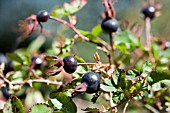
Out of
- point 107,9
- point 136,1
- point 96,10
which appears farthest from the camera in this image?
point 136,1

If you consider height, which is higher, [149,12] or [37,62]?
[149,12]

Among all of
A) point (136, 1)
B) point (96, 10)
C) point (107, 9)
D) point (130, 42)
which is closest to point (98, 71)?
point (107, 9)

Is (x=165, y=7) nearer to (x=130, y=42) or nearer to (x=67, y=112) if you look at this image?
(x=130, y=42)

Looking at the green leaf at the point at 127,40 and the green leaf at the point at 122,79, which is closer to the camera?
the green leaf at the point at 122,79

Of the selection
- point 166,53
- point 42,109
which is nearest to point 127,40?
point 166,53

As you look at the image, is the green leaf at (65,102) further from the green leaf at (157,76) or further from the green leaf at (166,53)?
the green leaf at (166,53)

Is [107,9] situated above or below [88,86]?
above

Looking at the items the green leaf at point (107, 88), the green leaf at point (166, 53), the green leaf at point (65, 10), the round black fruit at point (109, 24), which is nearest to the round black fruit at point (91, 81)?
the green leaf at point (107, 88)

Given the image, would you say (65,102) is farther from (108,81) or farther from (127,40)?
(127,40)

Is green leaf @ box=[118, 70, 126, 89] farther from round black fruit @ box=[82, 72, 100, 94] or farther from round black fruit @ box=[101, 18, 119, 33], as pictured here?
round black fruit @ box=[101, 18, 119, 33]
